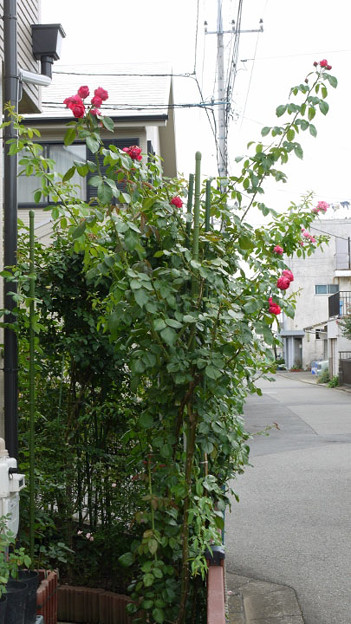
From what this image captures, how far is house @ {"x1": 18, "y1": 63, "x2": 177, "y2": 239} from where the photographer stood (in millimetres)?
15797

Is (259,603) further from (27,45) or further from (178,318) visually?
(27,45)

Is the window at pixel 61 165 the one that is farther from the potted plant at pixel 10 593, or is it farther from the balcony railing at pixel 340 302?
the balcony railing at pixel 340 302

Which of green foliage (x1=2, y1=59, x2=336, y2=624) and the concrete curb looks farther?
the concrete curb

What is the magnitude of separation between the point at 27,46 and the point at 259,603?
4.96 m

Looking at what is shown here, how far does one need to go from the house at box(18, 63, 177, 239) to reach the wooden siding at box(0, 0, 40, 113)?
769 centimetres

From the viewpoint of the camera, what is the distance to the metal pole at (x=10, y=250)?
13.8 ft

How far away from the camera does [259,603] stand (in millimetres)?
5461

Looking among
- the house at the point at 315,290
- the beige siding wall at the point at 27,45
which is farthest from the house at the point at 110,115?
the house at the point at 315,290

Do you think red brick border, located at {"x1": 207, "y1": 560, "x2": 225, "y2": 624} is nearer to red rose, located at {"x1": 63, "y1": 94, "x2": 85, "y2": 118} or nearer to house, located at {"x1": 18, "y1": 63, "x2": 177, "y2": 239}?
red rose, located at {"x1": 63, "y1": 94, "x2": 85, "y2": 118}

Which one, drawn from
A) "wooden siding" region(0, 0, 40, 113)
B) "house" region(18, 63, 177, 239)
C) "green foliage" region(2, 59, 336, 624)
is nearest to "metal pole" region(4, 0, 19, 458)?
"green foliage" region(2, 59, 336, 624)

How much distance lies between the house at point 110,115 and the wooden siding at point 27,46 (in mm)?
7685

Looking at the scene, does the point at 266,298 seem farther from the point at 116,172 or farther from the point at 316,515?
the point at 316,515

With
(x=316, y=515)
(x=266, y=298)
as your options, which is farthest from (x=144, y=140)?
(x=266, y=298)

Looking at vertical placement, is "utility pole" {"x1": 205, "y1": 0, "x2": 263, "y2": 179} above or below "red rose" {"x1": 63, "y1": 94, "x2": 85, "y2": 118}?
above
